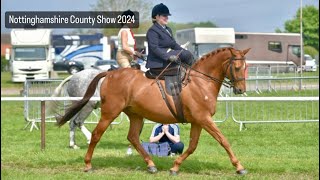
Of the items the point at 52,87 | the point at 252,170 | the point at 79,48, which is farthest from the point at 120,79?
the point at 79,48

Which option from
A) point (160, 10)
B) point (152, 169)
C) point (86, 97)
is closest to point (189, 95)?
point (152, 169)

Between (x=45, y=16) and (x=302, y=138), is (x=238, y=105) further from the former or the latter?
(x=45, y=16)

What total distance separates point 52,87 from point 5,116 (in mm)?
3456

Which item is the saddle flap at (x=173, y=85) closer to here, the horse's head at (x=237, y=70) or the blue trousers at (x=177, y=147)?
the horse's head at (x=237, y=70)

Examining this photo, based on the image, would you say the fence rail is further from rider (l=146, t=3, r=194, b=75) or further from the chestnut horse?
rider (l=146, t=3, r=194, b=75)

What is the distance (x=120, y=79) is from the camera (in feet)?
28.5

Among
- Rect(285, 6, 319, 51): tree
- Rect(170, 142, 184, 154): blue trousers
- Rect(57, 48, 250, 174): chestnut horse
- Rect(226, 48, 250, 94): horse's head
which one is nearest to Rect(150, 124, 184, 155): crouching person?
Rect(170, 142, 184, 154): blue trousers

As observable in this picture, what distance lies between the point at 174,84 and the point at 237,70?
35.8 inches

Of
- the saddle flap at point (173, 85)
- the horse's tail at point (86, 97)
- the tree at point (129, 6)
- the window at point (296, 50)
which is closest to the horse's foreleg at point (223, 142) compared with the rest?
the saddle flap at point (173, 85)

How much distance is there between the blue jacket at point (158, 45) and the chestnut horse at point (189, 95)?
0.28 metres

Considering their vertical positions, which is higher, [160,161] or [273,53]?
[273,53]

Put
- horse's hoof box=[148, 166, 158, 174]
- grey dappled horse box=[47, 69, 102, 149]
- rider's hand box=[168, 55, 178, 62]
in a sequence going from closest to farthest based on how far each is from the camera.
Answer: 1. rider's hand box=[168, 55, 178, 62]
2. horse's hoof box=[148, 166, 158, 174]
3. grey dappled horse box=[47, 69, 102, 149]

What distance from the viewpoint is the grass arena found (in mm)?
8305

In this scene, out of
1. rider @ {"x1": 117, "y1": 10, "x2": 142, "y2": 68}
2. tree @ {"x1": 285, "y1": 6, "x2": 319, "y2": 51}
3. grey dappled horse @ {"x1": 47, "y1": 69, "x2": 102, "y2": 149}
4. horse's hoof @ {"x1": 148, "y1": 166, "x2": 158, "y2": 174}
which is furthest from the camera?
tree @ {"x1": 285, "y1": 6, "x2": 319, "y2": 51}
